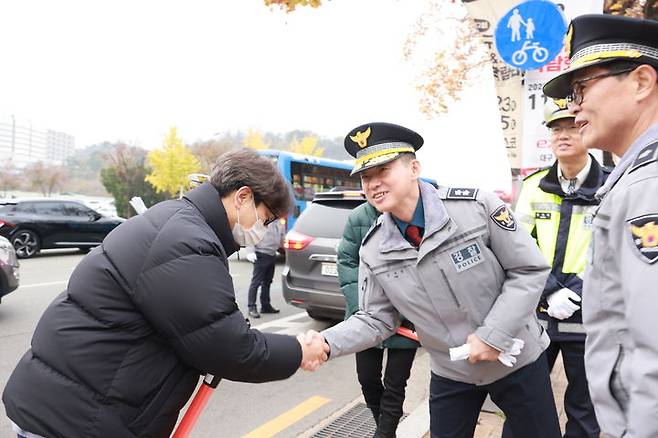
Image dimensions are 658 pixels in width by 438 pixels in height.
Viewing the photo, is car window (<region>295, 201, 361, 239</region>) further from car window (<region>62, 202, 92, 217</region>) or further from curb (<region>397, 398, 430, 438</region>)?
car window (<region>62, 202, 92, 217</region>)

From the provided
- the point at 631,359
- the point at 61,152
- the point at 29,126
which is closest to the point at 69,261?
the point at 631,359

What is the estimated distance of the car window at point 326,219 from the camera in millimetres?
5781

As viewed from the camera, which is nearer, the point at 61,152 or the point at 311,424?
the point at 311,424

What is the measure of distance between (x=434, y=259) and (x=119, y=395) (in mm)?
1207

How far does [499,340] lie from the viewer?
1.91 m

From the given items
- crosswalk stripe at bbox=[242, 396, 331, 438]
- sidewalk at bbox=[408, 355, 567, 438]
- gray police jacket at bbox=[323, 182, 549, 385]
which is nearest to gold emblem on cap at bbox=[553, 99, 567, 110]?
gray police jacket at bbox=[323, 182, 549, 385]

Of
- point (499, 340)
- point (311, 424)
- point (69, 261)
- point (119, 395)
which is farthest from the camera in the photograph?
point (69, 261)

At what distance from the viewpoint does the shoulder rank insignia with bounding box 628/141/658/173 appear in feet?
3.48

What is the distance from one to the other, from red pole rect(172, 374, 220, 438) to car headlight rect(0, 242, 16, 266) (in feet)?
18.2

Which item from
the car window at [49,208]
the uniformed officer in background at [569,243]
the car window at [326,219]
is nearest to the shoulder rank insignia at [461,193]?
the uniformed officer in background at [569,243]

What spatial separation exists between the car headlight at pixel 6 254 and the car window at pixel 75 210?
25.0 ft

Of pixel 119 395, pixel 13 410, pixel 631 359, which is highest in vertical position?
pixel 631 359

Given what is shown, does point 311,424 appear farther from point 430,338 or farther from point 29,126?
point 29,126

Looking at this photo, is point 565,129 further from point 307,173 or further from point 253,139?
point 253,139
